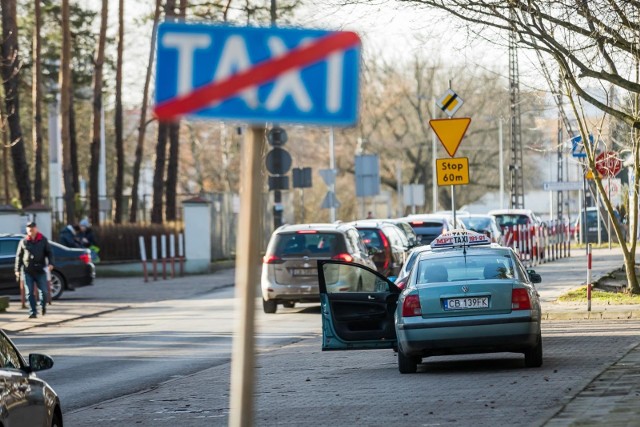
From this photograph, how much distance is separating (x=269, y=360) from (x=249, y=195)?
1294 cm

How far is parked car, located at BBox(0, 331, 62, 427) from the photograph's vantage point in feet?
26.6

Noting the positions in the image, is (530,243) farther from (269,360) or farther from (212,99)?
(212,99)

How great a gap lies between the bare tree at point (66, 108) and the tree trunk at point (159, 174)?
14.4 ft

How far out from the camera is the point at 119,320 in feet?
87.6

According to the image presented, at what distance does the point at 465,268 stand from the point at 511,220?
29.9m

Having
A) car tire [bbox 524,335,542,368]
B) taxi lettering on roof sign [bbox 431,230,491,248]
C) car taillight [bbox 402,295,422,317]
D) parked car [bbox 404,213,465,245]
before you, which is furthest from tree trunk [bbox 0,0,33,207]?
car tire [bbox 524,335,542,368]

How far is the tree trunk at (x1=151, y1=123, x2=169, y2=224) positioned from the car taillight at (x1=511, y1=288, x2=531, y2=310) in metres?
35.0

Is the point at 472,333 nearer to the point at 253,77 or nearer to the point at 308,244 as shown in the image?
the point at 253,77

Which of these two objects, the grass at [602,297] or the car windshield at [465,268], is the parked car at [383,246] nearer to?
the grass at [602,297]

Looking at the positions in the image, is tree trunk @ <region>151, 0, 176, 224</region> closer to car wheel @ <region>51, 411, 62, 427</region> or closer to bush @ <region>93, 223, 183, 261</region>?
bush @ <region>93, 223, 183, 261</region>

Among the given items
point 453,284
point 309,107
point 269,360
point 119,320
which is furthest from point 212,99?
point 119,320

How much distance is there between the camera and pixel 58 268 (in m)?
32.5

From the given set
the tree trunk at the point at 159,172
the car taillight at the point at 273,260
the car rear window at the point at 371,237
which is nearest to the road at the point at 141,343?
the car taillight at the point at 273,260

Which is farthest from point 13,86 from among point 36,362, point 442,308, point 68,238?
point 36,362
